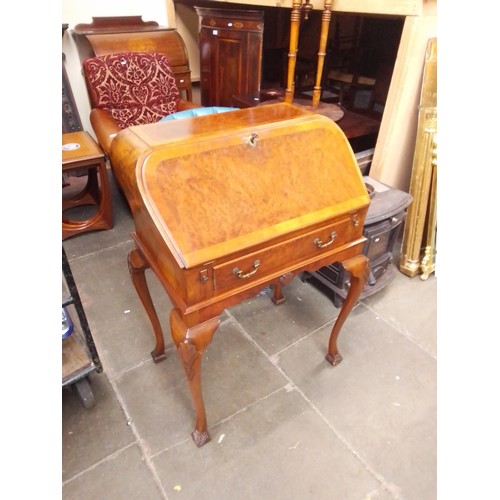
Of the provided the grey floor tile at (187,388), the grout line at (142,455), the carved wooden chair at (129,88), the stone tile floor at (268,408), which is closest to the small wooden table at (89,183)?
the carved wooden chair at (129,88)

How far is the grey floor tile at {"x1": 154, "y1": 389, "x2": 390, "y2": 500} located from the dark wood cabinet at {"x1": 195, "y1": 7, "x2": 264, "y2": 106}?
2217 millimetres

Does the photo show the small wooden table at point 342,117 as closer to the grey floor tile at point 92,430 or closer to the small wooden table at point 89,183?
the small wooden table at point 89,183

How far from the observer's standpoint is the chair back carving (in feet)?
9.10

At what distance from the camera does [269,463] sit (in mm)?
1438

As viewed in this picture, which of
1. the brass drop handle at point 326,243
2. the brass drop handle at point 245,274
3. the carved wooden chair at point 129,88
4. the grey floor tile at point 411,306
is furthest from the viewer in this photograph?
the carved wooden chair at point 129,88

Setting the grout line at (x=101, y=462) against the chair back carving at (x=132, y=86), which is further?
the chair back carving at (x=132, y=86)

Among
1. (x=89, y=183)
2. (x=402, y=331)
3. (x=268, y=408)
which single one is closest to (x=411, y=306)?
(x=402, y=331)

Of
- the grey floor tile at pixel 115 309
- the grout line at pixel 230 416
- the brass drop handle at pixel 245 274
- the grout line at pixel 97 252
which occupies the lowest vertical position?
the grout line at pixel 230 416

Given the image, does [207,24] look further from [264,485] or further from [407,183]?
[264,485]

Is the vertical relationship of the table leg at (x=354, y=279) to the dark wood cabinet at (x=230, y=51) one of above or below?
below

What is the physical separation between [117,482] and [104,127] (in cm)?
211

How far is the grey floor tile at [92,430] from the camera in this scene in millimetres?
1446

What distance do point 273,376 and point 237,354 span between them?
214 mm

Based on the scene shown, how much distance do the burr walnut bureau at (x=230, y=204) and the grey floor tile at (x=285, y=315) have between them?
64 centimetres
